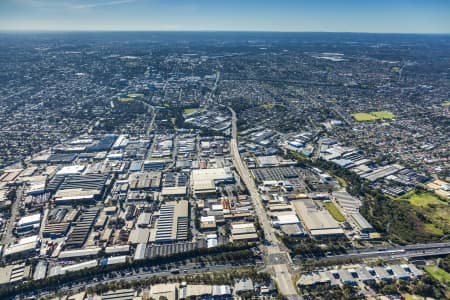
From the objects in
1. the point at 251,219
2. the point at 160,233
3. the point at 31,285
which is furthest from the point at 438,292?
the point at 31,285

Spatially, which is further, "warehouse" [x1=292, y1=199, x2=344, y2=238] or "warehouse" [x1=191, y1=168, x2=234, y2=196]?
"warehouse" [x1=191, y1=168, x2=234, y2=196]

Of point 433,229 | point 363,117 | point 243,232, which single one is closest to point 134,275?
point 243,232

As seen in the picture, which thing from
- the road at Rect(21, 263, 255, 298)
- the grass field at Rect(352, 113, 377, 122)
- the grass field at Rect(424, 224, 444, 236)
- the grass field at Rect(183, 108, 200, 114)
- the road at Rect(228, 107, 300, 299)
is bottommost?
the road at Rect(21, 263, 255, 298)

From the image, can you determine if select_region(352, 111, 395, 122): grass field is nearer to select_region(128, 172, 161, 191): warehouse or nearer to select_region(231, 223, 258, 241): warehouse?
select_region(231, 223, 258, 241): warehouse

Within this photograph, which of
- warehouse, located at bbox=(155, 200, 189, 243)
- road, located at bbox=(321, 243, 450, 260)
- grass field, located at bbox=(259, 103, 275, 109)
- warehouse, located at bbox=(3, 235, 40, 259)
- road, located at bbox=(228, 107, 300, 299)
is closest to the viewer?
road, located at bbox=(228, 107, 300, 299)

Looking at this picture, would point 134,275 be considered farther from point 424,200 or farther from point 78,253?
point 424,200

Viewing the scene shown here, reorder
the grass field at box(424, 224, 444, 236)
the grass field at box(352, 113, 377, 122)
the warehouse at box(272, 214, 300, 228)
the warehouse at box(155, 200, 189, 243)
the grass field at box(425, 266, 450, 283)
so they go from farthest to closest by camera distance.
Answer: the grass field at box(352, 113, 377, 122) → the warehouse at box(272, 214, 300, 228) → the grass field at box(424, 224, 444, 236) → the warehouse at box(155, 200, 189, 243) → the grass field at box(425, 266, 450, 283)

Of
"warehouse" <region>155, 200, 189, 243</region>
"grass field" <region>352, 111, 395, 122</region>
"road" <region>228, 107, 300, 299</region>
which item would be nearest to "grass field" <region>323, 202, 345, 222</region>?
"road" <region>228, 107, 300, 299</region>

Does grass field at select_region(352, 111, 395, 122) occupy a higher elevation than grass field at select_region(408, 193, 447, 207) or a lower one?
higher
